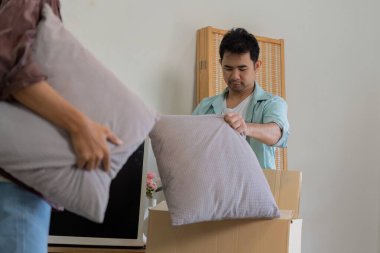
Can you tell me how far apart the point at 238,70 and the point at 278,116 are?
11.1 inches

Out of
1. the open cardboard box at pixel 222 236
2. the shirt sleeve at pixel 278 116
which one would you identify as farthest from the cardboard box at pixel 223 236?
the shirt sleeve at pixel 278 116

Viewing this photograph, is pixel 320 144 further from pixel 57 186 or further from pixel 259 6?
pixel 57 186

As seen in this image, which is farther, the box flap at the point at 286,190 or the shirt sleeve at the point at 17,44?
the box flap at the point at 286,190

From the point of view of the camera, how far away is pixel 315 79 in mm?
2496

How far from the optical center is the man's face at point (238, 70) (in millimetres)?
1851

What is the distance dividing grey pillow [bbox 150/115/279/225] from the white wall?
2.99 feet

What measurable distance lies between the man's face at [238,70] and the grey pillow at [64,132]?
3.08 feet

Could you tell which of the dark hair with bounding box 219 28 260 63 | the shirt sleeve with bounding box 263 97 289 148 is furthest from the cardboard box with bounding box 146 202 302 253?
the dark hair with bounding box 219 28 260 63

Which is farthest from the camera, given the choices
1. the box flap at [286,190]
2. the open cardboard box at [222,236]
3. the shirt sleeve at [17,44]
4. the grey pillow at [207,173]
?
the box flap at [286,190]

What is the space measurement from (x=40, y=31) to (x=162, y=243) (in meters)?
0.70

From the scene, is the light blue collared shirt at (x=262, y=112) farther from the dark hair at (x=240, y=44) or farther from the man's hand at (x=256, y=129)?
the dark hair at (x=240, y=44)

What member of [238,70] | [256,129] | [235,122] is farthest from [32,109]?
[238,70]

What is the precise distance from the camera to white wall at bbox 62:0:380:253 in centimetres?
212

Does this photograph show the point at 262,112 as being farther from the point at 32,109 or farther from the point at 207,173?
the point at 32,109
